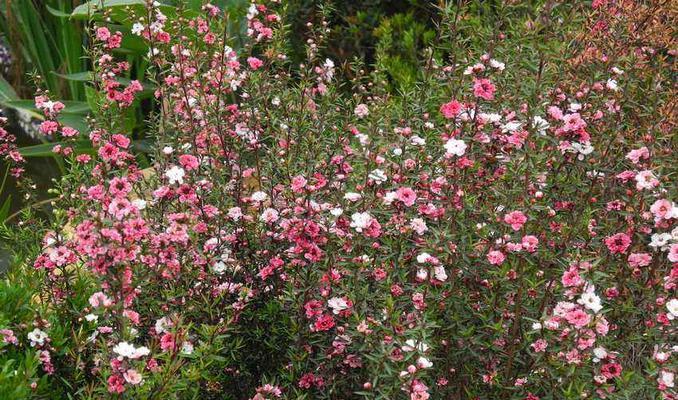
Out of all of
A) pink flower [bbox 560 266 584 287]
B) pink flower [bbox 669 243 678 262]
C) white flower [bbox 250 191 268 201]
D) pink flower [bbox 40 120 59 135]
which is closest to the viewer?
pink flower [bbox 560 266 584 287]

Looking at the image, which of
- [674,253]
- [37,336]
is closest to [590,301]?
[674,253]

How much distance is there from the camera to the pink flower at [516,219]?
2.77m

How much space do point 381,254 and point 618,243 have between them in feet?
2.59

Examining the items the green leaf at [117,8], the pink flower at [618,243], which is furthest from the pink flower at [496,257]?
the green leaf at [117,8]

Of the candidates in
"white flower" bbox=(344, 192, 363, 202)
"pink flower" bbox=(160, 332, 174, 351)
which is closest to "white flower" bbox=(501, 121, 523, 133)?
"white flower" bbox=(344, 192, 363, 202)

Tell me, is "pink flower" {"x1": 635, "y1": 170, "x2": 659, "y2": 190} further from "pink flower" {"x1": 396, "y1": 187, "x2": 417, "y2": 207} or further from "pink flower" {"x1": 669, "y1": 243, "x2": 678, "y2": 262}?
"pink flower" {"x1": 396, "y1": 187, "x2": 417, "y2": 207}

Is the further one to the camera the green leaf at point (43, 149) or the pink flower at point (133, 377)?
the green leaf at point (43, 149)

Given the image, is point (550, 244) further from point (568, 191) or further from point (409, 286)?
point (409, 286)

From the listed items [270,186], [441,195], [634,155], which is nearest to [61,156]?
[270,186]

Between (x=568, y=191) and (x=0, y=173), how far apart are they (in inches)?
202

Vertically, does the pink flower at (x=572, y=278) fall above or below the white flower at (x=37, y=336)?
above

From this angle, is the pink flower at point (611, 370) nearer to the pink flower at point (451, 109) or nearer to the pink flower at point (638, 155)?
the pink flower at point (638, 155)

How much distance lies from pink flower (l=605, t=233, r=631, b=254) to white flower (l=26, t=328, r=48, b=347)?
6.06 feet

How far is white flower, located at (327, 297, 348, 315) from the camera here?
2.78 m
